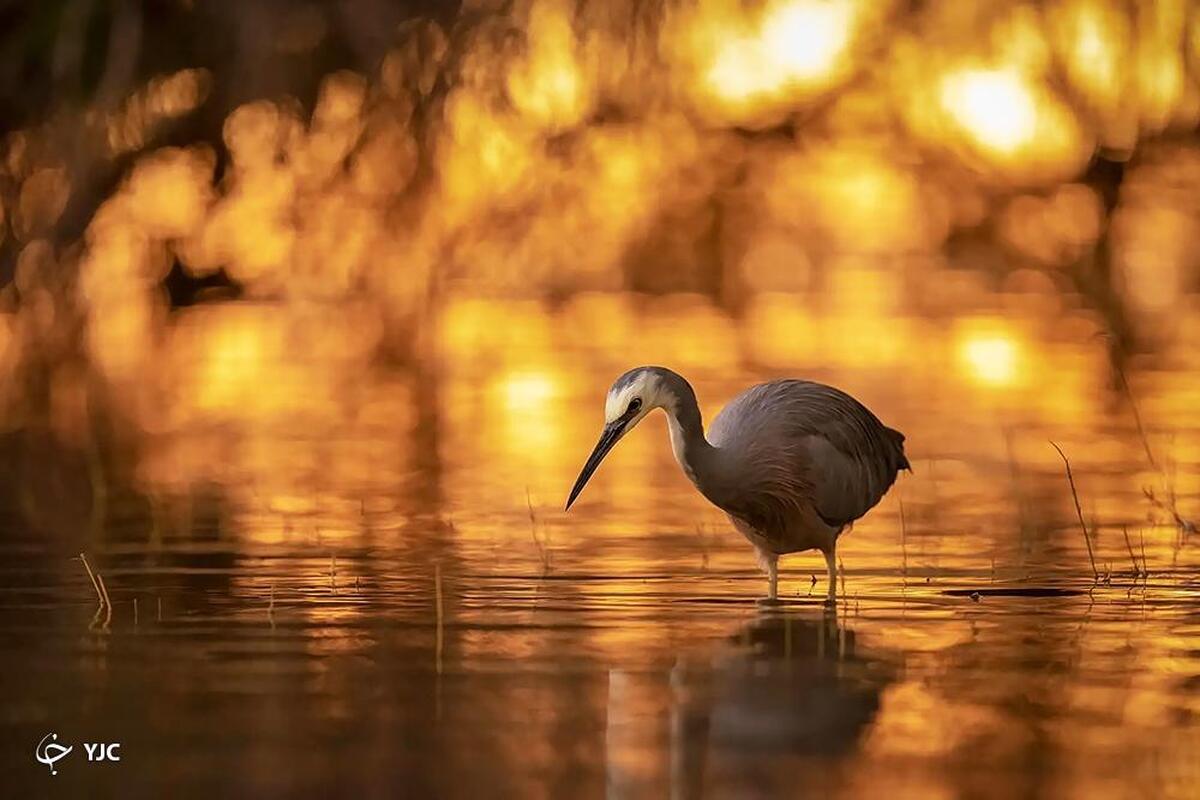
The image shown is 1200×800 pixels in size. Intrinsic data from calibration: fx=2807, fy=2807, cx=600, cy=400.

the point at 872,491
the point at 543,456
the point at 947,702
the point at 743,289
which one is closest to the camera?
the point at 947,702

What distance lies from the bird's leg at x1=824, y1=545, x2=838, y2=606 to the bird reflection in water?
821 millimetres

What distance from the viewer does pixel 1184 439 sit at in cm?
1677

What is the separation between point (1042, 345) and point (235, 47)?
11.4m

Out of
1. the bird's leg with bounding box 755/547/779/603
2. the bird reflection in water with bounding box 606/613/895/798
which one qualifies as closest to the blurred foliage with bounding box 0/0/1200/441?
the bird's leg with bounding box 755/547/779/603

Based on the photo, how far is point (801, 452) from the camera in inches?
469

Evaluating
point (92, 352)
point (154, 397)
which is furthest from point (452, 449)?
point (92, 352)

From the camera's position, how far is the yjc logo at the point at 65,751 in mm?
7566

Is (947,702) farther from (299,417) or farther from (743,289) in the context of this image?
(743,289)

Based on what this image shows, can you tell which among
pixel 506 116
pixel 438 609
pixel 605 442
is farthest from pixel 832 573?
pixel 506 116

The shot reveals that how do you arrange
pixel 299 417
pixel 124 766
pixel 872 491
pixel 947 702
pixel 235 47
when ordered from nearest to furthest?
1. pixel 124 766
2. pixel 947 702
3. pixel 872 491
4. pixel 235 47
5. pixel 299 417

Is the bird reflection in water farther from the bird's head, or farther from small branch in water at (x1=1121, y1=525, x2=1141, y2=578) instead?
small branch in water at (x1=1121, y1=525, x2=1141, y2=578)

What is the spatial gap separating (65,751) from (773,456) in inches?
190

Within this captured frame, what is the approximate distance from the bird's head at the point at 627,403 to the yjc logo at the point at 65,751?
3564 mm

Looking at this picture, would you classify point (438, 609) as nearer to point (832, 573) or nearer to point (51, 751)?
point (832, 573)
